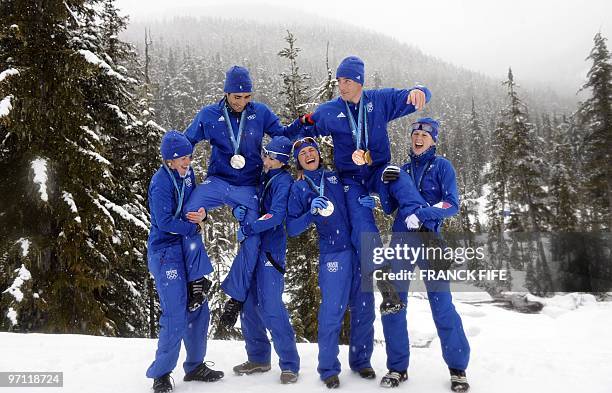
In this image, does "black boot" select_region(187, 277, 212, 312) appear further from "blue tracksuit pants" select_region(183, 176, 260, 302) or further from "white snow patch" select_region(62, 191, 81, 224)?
"white snow patch" select_region(62, 191, 81, 224)

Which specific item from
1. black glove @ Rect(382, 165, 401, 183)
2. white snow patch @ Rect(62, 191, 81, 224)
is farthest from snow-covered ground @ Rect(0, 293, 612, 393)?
white snow patch @ Rect(62, 191, 81, 224)

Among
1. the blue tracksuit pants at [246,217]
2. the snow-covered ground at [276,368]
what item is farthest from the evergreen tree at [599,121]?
the blue tracksuit pants at [246,217]

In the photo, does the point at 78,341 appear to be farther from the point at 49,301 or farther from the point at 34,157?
the point at 34,157

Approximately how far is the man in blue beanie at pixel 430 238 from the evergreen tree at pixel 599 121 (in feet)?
80.0

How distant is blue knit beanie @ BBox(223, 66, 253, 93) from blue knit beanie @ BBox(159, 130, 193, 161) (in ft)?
3.15

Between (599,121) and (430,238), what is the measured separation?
25.1 metres

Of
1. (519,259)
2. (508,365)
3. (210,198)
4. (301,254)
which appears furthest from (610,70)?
(210,198)

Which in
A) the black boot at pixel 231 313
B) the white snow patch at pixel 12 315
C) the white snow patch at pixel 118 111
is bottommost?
the white snow patch at pixel 12 315

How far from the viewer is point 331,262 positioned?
5293mm

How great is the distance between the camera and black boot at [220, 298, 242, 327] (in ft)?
17.3

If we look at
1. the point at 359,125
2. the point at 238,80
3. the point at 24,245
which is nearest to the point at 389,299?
the point at 359,125

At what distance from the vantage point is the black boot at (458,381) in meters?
4.84

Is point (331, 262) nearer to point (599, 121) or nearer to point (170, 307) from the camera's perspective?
point (170, 307)

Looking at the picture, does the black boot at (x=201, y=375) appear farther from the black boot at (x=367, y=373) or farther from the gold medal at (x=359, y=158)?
the gold medal at (x=359, y=158)
